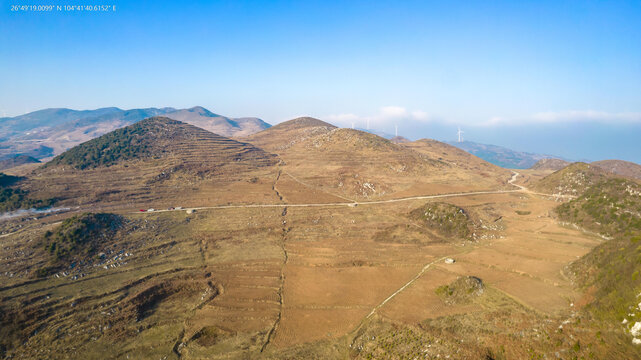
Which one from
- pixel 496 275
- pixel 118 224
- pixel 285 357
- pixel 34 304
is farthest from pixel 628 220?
pixel 118 224

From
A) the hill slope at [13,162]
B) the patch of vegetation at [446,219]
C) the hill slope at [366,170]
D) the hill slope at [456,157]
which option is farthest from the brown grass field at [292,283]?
the hill slope at [13,162]

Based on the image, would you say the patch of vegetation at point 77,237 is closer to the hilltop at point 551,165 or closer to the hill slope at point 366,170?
the hill slope at point 366,170

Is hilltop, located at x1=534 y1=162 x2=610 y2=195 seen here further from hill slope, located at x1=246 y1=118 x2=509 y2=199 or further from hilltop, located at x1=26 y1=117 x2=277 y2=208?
hilltop, located at x1=26 y1=117 x2=277 y2=208

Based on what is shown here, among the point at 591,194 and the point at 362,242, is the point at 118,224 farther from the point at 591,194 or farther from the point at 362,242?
the point at 591,194

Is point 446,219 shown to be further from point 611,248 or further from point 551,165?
point 551,165

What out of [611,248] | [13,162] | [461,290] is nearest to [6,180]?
[13,162]

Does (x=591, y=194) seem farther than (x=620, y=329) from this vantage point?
Yes
